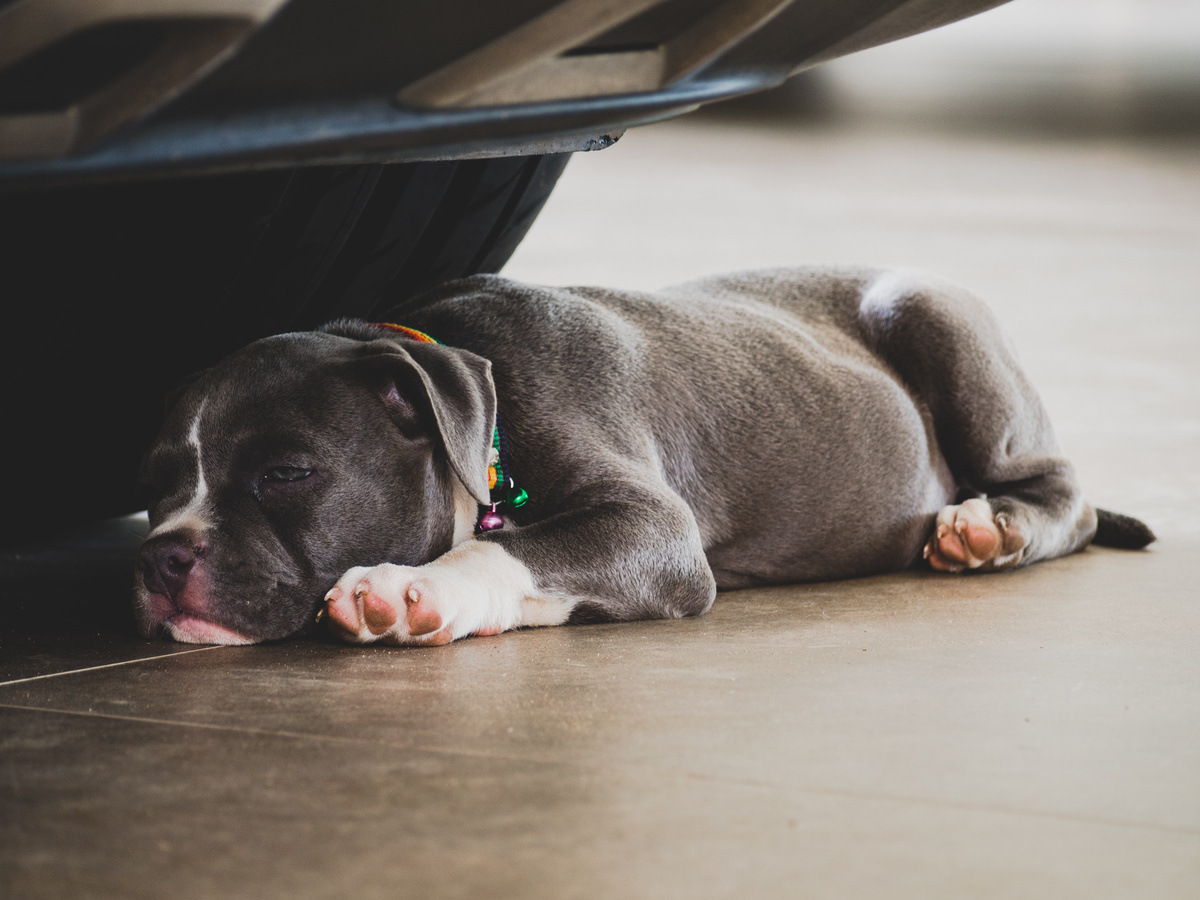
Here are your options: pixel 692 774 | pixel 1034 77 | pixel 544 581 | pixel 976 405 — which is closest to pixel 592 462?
pixel 544 581

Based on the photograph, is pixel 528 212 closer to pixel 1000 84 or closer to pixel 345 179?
pixel 345 179

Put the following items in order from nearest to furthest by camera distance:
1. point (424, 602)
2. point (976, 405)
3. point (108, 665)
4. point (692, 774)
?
point (692, 774) → point (108, 665) → point (424, 602) → point (976, 405)

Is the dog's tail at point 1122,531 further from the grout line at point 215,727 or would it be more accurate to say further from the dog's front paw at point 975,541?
the grout line at point 215,727

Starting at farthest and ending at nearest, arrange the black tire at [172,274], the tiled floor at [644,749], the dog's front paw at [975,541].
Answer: the dog's front paw at [975,541]
the black tire at [172,274]
the tiled floor at [644,749]

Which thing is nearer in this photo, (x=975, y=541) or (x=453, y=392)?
(x=453, y=392)

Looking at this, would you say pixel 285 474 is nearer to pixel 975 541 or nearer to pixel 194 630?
pixel 194 630

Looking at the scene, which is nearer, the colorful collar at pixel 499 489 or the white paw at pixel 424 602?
the white paw at pixel 424 602

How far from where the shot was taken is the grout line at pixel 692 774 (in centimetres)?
150

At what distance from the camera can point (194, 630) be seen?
2576 millimetres

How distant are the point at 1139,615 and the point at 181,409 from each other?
1.91 metres

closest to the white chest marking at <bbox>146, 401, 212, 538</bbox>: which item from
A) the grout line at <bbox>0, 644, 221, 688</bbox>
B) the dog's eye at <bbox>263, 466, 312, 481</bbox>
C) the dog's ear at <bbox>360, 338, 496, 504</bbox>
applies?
the dog's eye at <bbox>263, 466, 312, 481</bbox>

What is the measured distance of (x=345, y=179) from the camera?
3.26 m

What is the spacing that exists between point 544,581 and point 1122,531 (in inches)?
75.0

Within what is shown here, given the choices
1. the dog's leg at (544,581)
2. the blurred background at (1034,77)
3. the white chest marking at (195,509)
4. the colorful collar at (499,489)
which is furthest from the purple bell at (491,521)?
the blurred background at (1034,77)
